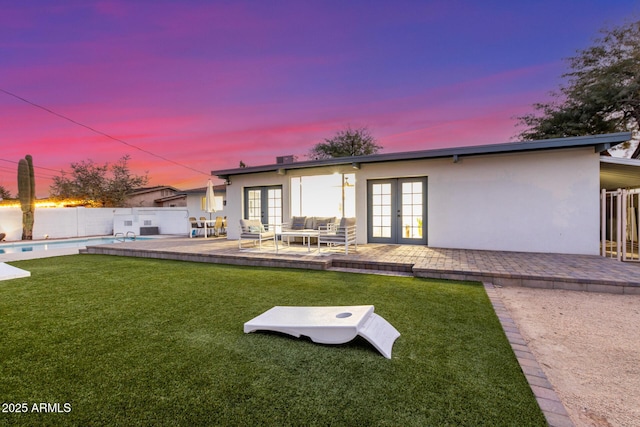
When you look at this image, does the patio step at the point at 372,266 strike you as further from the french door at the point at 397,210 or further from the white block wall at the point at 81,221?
the white block wall at the point at 81,221

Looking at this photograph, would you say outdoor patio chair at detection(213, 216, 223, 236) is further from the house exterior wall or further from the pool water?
the house exterior wall

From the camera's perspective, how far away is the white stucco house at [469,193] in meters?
6.77

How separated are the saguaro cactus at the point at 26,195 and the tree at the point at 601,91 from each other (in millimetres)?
25189

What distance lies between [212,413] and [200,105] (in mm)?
13336

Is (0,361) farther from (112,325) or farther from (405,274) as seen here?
(405,274)

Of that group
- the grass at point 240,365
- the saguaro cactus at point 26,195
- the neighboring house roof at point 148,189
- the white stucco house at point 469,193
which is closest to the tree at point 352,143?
the neighboring house roof at point 148,189

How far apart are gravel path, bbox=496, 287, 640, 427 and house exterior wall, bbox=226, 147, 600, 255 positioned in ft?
10.0

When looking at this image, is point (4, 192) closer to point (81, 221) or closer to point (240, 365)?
point (81, 221)

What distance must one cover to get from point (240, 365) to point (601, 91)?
16.9 metres

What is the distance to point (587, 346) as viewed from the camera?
8.93 feet

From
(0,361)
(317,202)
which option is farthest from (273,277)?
(317,202)

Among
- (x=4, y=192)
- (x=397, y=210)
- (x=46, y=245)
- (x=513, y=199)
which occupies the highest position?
(x=4, y=192)

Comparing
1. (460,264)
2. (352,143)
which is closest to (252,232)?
(460,264)

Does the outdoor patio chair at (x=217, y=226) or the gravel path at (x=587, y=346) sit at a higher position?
the outdoor patio chair at (x=217, y=226)
